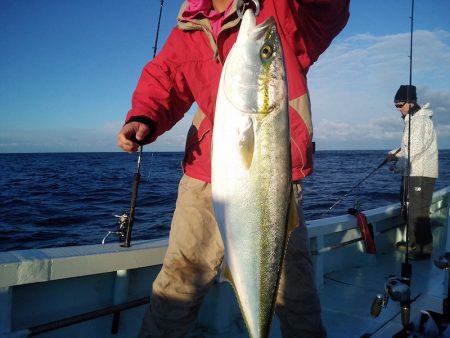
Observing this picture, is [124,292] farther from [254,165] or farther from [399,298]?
[399,298]

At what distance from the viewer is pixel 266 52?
5.25 ft

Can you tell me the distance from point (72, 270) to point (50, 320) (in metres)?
0.49

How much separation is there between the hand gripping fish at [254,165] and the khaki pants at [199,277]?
52 centimetres

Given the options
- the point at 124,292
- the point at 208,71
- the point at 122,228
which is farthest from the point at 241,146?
the point at 124,292

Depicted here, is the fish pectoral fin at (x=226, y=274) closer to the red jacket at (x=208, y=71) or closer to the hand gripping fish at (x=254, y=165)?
the hand gripping fish at (x=254, y=165)

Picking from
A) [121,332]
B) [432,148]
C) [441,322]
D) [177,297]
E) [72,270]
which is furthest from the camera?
[432,148]

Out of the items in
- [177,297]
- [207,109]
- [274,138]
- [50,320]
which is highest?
[207,109]

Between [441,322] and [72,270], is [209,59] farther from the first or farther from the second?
[441,322]

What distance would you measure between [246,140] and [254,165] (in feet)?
0.40

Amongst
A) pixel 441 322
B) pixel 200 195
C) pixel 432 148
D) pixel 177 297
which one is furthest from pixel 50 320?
pixel 432 148

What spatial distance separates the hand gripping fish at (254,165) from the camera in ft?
5.23

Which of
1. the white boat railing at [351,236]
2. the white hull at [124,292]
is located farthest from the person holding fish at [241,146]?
the white boat railing at [351,236]

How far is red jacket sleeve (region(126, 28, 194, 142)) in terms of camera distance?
2268 mm

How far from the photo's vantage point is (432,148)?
5453 millimetres
